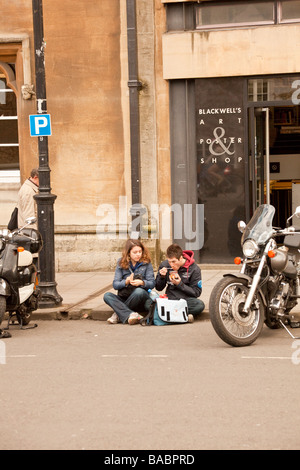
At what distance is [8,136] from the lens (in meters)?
14.8

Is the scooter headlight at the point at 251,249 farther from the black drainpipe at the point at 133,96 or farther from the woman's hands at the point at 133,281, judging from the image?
the black drainpipe at the point at 133,96

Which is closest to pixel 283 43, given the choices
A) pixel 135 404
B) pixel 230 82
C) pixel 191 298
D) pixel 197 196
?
pixel 230 82

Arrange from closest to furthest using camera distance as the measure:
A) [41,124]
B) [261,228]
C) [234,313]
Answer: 1. [234,313]
2. [261,228]
3. [41,124]

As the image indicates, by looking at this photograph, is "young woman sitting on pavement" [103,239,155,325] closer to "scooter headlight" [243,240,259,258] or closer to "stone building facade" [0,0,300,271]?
"scooter headlight" [243,240,259,258]

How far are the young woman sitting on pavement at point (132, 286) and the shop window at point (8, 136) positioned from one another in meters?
5.14

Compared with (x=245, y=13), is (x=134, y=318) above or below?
below

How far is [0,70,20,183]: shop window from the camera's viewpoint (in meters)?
14.7

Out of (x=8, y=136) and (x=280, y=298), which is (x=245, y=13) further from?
(x=280, y=298)

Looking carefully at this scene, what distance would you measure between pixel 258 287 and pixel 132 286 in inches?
79.1

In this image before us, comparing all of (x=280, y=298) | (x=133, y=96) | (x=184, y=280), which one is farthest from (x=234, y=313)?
(x=133, y=96)

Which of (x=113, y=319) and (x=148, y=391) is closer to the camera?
(x=148, y=391)

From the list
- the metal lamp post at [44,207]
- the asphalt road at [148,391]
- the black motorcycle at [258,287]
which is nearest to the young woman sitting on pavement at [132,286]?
the asphalt road at [148,391]

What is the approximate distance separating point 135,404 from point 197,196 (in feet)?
25.6
